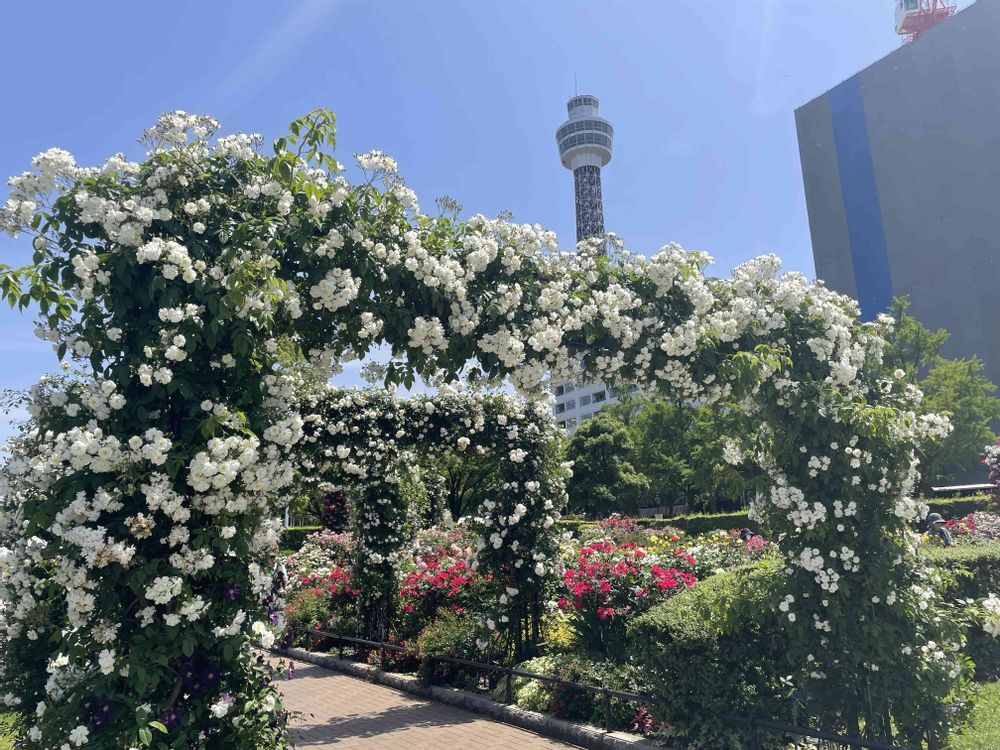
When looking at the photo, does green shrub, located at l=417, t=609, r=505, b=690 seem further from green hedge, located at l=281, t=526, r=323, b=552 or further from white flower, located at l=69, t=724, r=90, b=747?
green hedge, located at l=281, t=526, r=323, b=552

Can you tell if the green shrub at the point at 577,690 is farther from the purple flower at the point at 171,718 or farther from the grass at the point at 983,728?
the purple flower at the point at 171,718

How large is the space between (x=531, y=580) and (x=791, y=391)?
442 centimetres

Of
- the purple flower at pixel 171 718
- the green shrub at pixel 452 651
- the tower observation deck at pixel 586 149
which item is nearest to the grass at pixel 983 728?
the green shrub at pixel 452 651

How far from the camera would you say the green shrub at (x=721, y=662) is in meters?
5.39

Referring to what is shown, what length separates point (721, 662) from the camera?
5.55 meters

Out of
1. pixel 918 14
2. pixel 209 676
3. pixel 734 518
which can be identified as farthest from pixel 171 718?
pixel 918 14

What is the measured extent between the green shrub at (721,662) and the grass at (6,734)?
19.1 ft

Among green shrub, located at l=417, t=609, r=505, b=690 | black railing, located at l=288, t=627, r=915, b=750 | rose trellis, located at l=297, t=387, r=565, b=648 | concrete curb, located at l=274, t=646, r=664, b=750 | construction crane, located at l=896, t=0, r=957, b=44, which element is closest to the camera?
black railing, located at l=288, t=627, r=915, b=750

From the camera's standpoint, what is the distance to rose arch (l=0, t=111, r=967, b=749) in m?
3.61

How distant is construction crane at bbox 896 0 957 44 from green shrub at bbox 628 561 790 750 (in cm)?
6234

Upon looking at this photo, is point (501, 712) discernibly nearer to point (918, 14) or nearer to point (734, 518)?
point (734, 518)

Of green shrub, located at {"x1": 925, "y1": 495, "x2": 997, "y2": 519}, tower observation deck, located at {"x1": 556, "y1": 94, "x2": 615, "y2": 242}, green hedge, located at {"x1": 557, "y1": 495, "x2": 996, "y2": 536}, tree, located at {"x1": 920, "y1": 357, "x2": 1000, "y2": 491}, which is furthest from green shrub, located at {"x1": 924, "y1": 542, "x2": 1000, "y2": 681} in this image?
tower observation deck, located at {"x1": 556, "y1": 94, "x2": 615, "y2": 242}

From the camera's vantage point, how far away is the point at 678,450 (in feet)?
131

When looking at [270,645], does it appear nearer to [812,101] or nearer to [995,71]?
[995,71]
